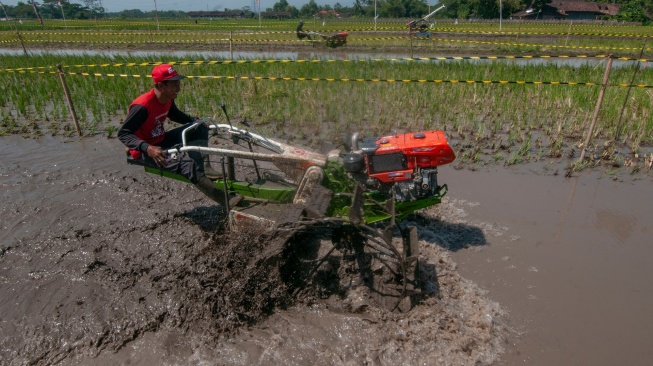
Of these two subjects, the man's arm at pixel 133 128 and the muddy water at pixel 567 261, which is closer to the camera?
the muddy water at pixel 567 261

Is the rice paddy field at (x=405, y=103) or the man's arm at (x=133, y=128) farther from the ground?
the man's arm at (x=133, y=128)

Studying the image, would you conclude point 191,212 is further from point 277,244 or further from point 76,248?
point 277,244

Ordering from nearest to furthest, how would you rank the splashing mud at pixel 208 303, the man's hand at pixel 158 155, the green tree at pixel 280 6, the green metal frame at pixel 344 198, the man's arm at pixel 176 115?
the splashing mud at pixel 208 303
the green metal frame at pixel 344 198
the man's hand at pixel 158 155
the man's arm at pixel 176 115
the green tree at pixel 280 6

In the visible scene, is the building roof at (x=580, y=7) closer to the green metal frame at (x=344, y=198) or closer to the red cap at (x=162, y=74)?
the green metal frame at (x=344, y=198)

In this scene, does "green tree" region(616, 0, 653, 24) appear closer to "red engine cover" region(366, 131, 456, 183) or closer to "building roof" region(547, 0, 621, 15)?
"building roof" region(547, 0, 621, 15)

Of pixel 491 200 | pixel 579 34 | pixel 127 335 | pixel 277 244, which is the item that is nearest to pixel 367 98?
pixel 491 200

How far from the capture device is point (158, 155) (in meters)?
4.36

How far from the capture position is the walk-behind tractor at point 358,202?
143 inches

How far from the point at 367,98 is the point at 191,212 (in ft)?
16.9

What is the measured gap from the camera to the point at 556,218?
5062 millimetres

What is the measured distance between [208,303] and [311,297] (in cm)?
83

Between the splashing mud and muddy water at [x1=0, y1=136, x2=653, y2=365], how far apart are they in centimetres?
1

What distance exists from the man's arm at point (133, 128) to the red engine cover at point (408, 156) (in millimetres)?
2211

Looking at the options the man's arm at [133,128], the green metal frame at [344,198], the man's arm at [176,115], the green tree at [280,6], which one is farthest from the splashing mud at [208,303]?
the green tree at [280,6]
